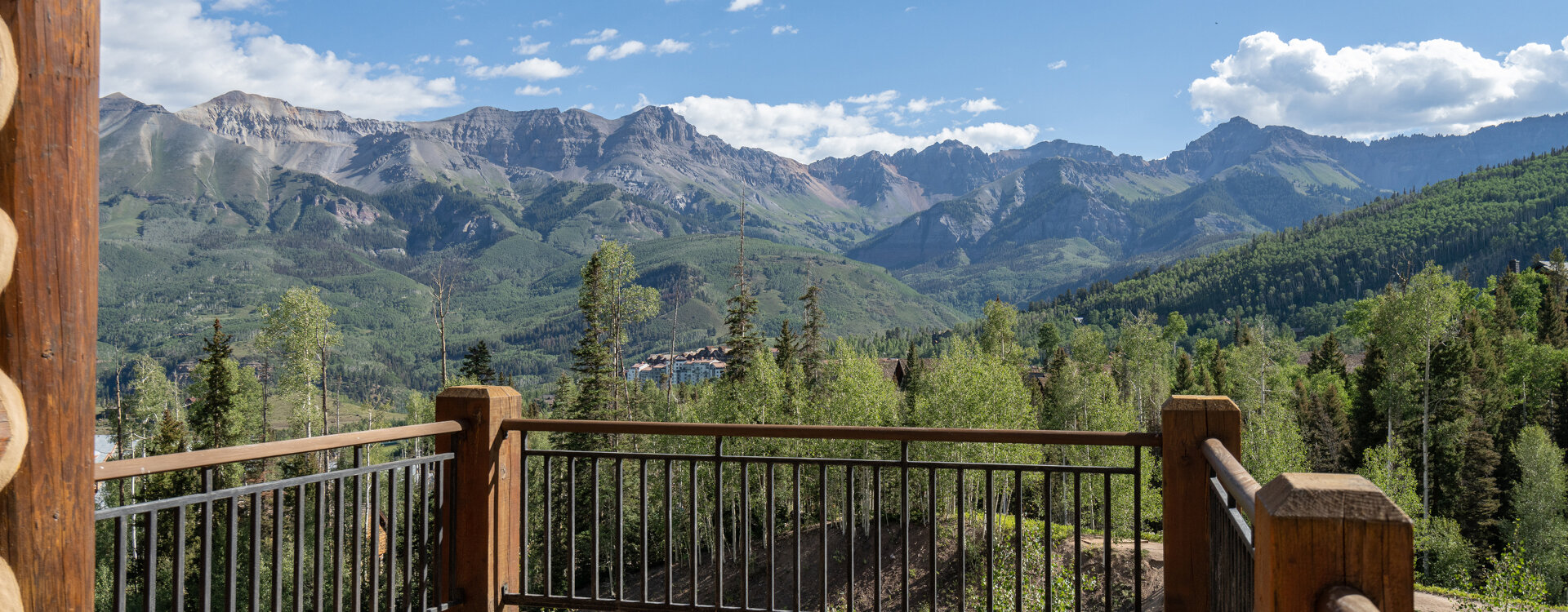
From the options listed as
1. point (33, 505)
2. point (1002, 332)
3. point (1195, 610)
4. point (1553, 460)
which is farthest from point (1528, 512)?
point (33, 505)

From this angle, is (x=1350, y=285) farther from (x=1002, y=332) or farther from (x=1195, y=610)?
(x=1195, y=610)

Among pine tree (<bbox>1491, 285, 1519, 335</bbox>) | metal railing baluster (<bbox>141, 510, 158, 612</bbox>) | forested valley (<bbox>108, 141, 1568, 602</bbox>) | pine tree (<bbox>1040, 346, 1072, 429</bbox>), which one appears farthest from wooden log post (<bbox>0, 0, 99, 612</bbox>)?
pine tree (<bbox>1491, 285, 1519, 335</bbox>)

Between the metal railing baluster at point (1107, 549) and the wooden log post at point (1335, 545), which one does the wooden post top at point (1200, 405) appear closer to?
the metal railing baluster at point (1107, 549)

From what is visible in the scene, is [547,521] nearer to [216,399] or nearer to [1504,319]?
[216,399]

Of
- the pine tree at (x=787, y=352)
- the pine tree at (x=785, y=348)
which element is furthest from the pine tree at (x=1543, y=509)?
the pine tree at (x=785, y=348)

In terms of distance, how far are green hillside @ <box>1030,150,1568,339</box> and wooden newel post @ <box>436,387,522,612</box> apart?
114327mm

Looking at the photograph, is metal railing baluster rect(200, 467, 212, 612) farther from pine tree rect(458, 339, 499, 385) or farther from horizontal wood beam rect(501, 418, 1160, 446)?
pine tree rect(458, 339, 499, 385)

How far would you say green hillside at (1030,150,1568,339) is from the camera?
111m

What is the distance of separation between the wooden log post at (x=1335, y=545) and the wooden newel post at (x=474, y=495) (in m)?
3.36

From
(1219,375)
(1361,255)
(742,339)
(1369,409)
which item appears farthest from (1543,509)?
(1361,255)

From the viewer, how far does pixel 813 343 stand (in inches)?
1389

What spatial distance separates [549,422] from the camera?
379 centimetres

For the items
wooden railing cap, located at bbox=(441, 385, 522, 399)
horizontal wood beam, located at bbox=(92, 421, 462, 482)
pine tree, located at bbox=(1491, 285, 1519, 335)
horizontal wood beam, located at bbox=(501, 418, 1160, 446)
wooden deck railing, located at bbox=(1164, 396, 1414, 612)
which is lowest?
pine tree, located at bbox=(1491, 285, 1519, 335)

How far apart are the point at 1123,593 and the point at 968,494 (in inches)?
399
